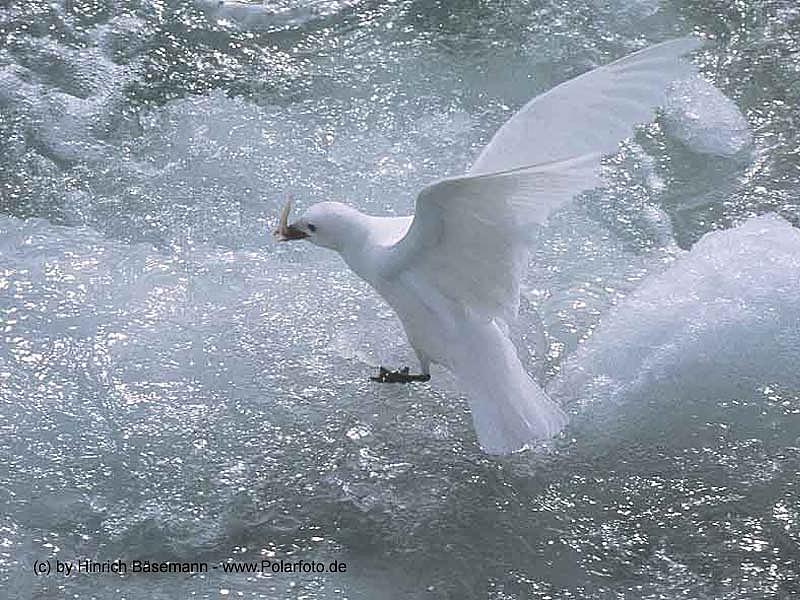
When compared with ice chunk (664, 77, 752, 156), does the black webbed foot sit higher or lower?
lower

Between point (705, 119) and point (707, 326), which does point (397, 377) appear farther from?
point (705, 119)

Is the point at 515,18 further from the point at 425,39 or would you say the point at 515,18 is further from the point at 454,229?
the point at 454,229

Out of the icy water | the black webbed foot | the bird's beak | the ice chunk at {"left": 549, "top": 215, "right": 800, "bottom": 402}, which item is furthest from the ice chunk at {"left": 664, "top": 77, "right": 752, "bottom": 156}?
the bird's beak

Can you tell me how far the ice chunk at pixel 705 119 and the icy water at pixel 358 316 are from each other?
0.01 meters

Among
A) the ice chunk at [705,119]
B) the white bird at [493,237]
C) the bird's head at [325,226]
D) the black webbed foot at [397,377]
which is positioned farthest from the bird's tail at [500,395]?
the ice chunk at [705,119]

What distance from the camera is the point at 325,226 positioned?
9.57 feet

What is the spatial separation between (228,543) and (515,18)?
7.11 ft

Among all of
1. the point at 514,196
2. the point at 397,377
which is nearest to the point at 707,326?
the point at 397,377

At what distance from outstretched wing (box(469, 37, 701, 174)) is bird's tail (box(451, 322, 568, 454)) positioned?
380 mm

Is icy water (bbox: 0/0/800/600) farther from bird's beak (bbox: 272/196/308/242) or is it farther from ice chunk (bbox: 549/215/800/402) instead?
bird's beak (bbox: 272/196/308/242)

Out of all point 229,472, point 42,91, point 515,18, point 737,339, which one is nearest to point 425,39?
point 515,18

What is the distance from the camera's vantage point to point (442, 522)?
2.68 meters

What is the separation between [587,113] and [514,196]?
338mm

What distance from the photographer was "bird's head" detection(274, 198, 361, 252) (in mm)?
2904
